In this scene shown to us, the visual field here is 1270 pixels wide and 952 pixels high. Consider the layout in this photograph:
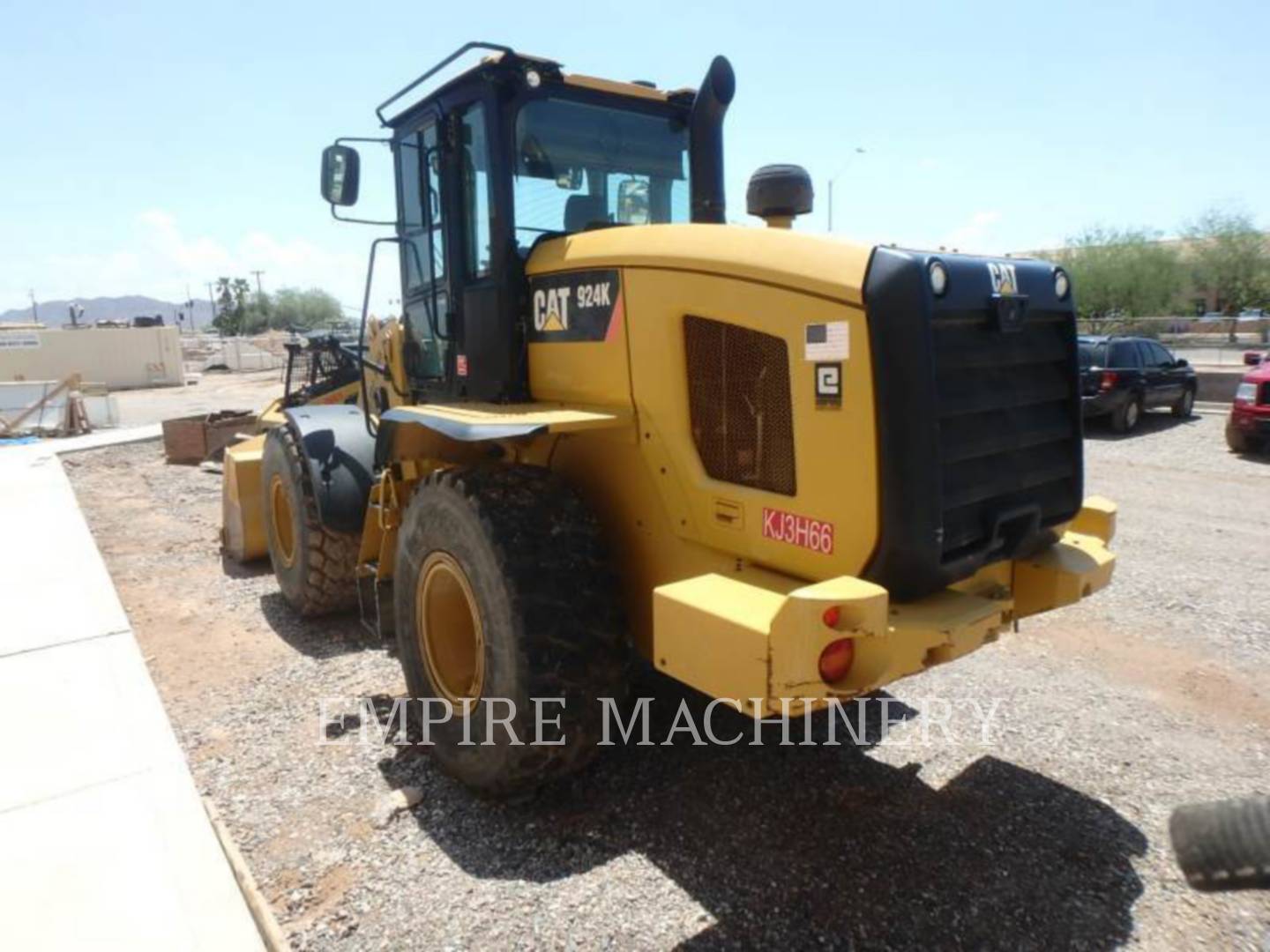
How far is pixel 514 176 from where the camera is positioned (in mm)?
3773

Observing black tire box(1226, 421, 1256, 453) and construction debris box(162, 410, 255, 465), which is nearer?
black tire box(1226, 421, 1256, 453)

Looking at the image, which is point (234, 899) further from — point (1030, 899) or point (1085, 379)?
point (1085, 379)

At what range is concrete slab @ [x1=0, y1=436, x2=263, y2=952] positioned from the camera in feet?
9.03

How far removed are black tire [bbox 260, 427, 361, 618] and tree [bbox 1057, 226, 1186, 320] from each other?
47467 millimetres

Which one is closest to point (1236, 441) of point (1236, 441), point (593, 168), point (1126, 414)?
point (1236, 441)

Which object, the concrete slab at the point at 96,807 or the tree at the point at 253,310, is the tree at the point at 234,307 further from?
the concrete slab at the point at 96,807

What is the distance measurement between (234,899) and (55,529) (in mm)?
7263

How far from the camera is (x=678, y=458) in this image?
311 cm

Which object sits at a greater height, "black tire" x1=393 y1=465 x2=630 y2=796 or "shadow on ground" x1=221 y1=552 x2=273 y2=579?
"black tire" x1=393 y1=465 x2=630 y2=796

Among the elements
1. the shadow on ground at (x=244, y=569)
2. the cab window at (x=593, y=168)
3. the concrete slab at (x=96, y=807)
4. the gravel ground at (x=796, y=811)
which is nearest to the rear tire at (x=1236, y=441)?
the gravel ground at (x=796, y=811)

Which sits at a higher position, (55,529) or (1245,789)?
(55,529)

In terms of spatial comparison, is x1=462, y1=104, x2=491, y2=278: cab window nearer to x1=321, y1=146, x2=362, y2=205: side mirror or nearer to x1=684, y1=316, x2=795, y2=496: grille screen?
x1=321, y1=146, x2=362, y2=205: side mirror

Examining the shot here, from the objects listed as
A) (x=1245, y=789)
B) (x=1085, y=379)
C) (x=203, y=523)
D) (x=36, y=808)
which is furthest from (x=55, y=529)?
(x=1085, y=379)

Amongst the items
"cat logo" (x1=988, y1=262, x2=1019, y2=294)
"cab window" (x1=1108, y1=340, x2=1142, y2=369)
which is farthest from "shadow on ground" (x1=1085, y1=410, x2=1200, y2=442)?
"cat logo" (x1=988, y1=262, x2=1019, y2=294)
